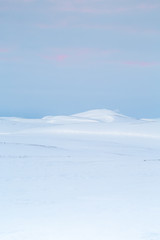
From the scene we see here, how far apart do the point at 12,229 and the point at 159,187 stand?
4.18m

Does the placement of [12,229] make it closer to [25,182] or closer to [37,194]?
[37,194]

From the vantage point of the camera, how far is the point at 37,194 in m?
8.52

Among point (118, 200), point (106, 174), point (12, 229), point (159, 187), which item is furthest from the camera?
point (106, 174)

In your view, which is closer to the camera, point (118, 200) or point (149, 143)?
point (118, 200)

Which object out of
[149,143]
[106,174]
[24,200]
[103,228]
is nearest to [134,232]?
[103,228]

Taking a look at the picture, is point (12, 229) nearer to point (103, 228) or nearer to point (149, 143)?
point (103, 228)

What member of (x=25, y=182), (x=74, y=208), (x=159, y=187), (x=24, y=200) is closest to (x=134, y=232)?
(x=74, y=208)

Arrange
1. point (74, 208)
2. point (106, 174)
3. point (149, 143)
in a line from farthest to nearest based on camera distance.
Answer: point (149, 143), point (106, 174), point (74, 208)

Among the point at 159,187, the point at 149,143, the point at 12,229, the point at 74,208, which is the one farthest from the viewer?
the point at 149,143

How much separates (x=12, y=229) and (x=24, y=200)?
1.77 m

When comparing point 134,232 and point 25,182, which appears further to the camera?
point 25,182

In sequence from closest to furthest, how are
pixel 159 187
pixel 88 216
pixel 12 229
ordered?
pixel 12 229 → pixel 88 216 → pixel 159 187

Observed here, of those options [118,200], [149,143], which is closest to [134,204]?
[118,200]

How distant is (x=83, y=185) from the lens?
9.59m
